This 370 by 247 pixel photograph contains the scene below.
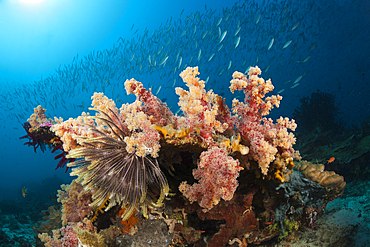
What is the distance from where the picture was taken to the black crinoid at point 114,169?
2.04 m

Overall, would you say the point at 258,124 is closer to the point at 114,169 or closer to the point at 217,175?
the point at 217,175

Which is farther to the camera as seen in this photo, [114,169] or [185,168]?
[185,168]

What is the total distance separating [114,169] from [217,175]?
1234 millimetres

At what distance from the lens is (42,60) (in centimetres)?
8712

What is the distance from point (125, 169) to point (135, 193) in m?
0.34

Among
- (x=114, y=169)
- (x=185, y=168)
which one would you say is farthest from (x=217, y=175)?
(x=114, y=169)

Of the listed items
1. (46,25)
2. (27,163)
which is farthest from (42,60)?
(27,163)

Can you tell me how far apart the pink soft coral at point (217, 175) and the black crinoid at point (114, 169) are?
1.71 feet

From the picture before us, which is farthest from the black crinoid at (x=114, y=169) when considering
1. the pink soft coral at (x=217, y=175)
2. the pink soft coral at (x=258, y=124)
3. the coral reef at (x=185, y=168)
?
the pink soft coral at (x=258, y=124)

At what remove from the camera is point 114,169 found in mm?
2090

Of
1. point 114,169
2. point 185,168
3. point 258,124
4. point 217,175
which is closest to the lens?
point 217,175

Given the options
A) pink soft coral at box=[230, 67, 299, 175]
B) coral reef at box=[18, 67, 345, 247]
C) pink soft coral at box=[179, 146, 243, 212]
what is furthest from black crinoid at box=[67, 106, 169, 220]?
pink soft coral at box=[230, 67, 299, 175]

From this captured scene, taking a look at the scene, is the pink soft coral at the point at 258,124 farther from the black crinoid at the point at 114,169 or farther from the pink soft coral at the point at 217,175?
the black crinoid at the point at 114,169

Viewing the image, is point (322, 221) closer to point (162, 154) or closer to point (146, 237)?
point (146, 237)
